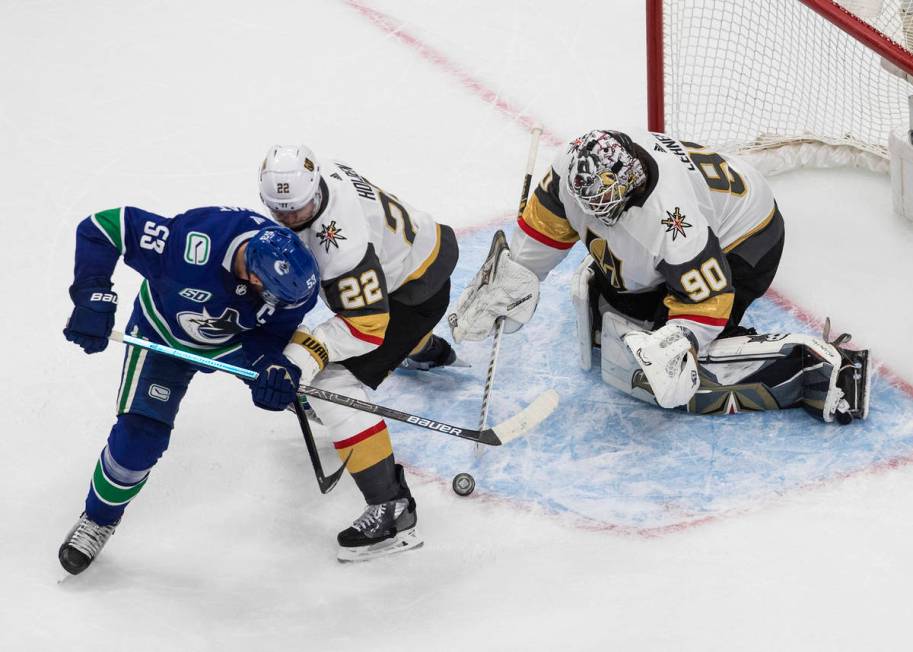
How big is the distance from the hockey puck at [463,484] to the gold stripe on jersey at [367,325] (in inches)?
21.1

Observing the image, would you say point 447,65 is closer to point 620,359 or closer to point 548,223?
point 548,223

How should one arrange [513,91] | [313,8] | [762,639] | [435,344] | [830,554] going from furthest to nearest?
[313,8] → [513,91] → [435,344] → [830,554] → [762,639]

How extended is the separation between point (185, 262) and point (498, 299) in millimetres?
1010

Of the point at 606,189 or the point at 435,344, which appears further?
the point at 435,344

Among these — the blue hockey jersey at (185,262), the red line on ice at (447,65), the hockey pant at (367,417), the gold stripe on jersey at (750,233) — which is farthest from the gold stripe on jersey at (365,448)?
the red line on ice at (447,65)

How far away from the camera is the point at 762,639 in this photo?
9.45 feet

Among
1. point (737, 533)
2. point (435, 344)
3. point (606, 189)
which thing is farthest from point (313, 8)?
point (737, 533)

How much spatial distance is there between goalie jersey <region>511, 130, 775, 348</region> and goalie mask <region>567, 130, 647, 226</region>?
0.05m

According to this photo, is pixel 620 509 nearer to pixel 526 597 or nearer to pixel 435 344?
pixel 526 597

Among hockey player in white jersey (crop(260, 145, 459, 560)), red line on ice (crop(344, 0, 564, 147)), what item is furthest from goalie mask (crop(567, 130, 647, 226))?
red line on ice (crop(344, 0, 564, 147))

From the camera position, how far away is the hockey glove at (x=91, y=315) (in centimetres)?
295

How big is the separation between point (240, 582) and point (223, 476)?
418 mm

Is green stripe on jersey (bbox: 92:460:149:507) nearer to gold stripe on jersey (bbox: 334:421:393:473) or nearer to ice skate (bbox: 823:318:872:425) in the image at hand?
gold stripe on jersey (bbox: 334:421:393:473)

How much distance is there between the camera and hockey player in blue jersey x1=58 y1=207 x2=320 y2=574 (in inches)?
115
